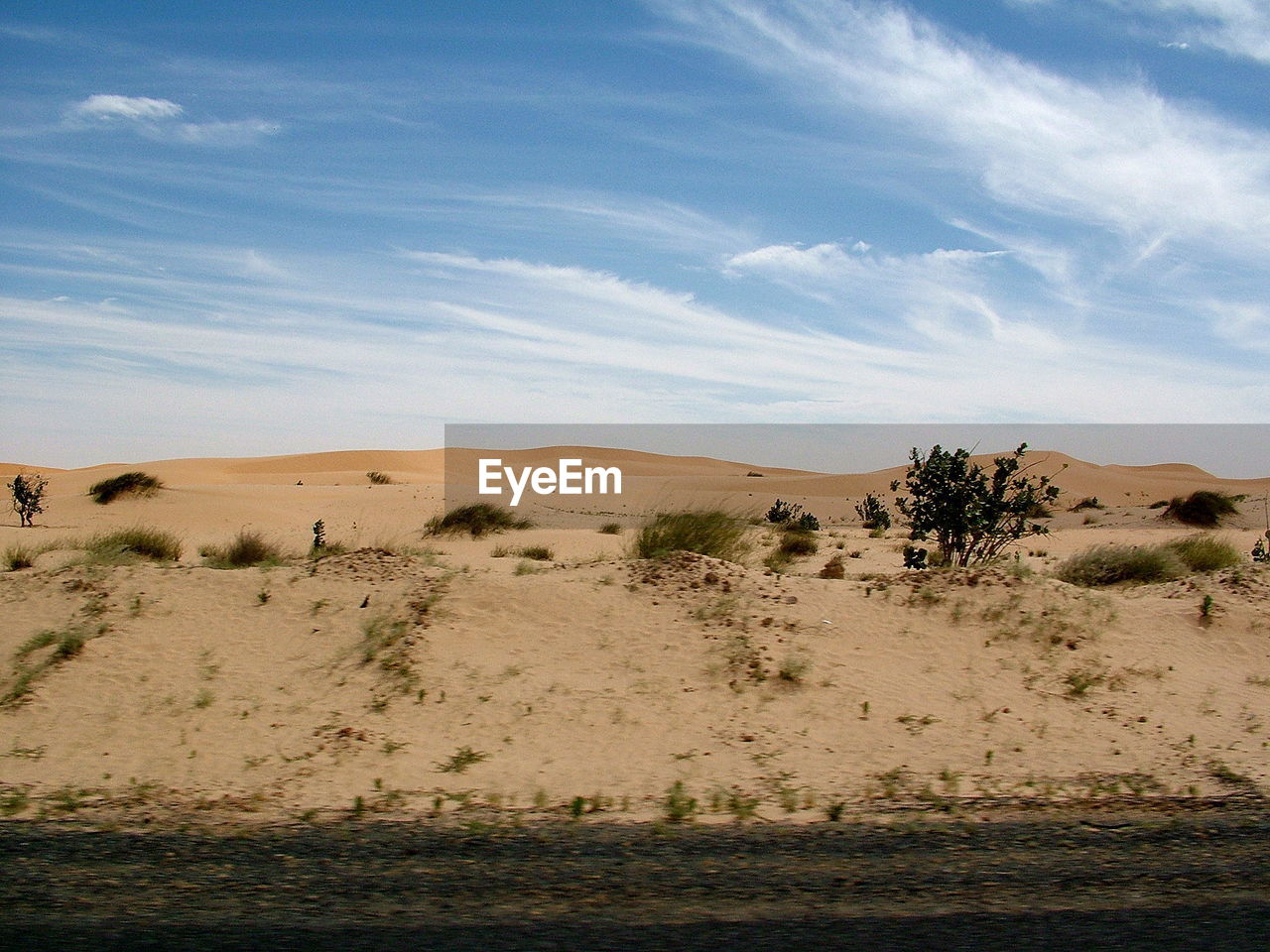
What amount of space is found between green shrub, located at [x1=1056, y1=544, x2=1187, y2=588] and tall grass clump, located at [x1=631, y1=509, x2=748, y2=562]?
539 centimetres

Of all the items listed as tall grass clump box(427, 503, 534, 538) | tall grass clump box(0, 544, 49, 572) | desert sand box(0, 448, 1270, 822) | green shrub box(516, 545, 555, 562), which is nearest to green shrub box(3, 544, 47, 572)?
tall grass clump box(0, 544, 49, 572)

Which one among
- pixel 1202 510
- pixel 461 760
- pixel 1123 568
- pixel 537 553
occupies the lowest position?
pixel 461 760

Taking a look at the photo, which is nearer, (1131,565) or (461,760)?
(461,760)

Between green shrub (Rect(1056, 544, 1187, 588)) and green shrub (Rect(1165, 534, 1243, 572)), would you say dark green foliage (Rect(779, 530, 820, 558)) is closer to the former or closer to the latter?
green shrub (Rect(1056, 544, 1187, 588))

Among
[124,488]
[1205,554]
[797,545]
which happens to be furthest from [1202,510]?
[124,488]

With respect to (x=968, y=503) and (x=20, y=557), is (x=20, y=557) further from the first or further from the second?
(x=968, y=503)

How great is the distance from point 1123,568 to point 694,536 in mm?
7132

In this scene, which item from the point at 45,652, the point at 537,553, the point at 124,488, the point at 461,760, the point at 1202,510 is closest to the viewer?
the point at 461,760

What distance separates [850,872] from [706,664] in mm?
4976

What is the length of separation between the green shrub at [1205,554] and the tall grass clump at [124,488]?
31.3 m

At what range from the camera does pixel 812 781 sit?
7141mm

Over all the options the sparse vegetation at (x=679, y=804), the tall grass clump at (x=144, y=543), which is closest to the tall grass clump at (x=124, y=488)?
the tall grass clump at (x=144, y=543)

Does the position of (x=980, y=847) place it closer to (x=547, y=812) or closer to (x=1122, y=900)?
(x=1122, y=900)

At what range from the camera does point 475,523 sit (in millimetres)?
26688
